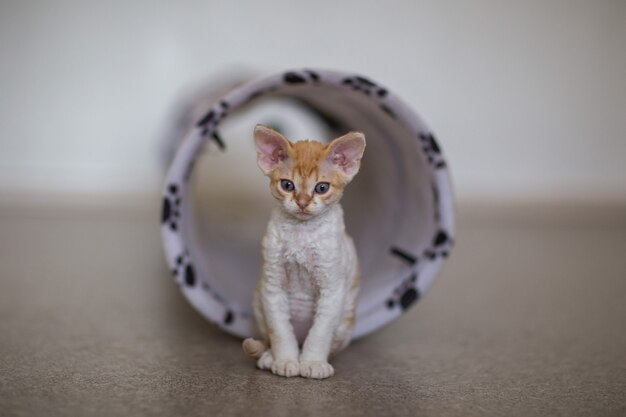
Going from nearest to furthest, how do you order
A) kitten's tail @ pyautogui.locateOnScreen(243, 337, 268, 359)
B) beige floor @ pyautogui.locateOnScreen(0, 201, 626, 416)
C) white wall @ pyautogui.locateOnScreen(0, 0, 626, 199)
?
beige floor @ pyautogui.locateOnScreen(0, 201, 626, 416)
kitten's tail @ pyautogui.locateOnScreen(243, 337, 268, 359)
white wall @ pyautogui.locateOnScreen(0, 0, 626, 199)

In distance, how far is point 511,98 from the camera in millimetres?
3221

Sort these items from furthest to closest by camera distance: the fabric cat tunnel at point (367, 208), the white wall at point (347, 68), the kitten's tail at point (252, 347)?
the white wall at point (347, 68) → the fabric cat tunnel at point (367, 208) → the kitten's tail at point (252, 347)

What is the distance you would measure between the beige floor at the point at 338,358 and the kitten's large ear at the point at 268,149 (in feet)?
1.01

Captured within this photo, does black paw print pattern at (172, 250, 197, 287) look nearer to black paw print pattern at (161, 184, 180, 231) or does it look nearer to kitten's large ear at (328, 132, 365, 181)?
black paw print pattern at (161, 184, 180, 231)

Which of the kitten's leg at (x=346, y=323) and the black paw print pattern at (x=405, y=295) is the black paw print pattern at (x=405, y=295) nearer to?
the black paw print pattern at (x=405, y=295)

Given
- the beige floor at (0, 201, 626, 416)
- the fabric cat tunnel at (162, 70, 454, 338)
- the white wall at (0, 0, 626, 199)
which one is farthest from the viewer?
the white wall at (0, 0, 626, 199)

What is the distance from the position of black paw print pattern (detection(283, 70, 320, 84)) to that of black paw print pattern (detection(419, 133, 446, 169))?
20cm

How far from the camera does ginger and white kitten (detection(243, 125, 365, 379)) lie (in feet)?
3.10

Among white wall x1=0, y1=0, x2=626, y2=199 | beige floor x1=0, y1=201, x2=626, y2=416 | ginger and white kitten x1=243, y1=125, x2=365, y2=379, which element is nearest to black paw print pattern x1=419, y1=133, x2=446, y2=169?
ginger and white kitten x1=243, y1=125, x2=365, y2=379

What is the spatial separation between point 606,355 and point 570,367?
0.11 m

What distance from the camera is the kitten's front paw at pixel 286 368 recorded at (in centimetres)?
98

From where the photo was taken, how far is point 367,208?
4.92ft

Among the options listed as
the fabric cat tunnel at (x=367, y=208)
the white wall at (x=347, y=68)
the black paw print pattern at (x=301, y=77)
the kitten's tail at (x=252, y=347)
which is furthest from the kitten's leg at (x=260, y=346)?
the white wall at (x=347, y=68)

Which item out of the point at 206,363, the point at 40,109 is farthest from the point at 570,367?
the point at 40,109
